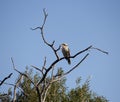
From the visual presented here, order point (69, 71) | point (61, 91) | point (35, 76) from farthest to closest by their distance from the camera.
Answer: point (35, 76) < point (61, 91) < point (69, 71)

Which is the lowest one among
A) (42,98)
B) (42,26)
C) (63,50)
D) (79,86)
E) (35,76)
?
(42,98)

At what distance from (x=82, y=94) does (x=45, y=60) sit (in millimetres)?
13048

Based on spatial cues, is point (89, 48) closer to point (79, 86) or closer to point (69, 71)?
point (69, 71)

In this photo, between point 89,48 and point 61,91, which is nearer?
point 89,48

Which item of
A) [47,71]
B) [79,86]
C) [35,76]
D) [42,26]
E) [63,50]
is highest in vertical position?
[35,76]

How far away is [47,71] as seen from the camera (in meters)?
9.36

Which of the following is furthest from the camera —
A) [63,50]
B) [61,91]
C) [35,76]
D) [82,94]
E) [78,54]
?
[35,76]

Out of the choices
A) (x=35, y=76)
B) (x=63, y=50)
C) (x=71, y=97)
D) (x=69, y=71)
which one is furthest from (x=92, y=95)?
(x=69, y=71)

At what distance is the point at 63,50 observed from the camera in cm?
1516

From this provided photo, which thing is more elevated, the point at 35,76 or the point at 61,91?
the point at 35,76

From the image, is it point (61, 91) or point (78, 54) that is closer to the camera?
point (78, 54)

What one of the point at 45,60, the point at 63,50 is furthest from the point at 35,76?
the point at 45,60

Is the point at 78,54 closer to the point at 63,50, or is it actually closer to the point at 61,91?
the point at 63,50

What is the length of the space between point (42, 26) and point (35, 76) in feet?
56.7
